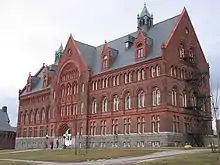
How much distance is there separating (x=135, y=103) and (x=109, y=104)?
6.87 meters

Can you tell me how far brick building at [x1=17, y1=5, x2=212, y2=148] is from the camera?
168 feet

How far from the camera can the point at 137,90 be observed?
179ft

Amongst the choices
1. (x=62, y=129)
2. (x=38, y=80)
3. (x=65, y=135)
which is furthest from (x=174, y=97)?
(x=38, y=80)

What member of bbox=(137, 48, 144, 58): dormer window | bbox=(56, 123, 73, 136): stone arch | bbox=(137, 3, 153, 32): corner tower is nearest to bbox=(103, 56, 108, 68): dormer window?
bbox=(137, 48, 144, 58): dormer window

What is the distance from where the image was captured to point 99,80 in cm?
6306

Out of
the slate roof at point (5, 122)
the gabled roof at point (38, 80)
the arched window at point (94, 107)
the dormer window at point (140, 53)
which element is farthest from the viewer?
the slate roof at point (5, 122)

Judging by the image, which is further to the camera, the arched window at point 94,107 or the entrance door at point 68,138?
the entrance door at point 68,138

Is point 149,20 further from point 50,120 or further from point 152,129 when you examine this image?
point 50,120

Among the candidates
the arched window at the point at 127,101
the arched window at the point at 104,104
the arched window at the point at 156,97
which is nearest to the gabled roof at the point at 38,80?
the arched window at the point at 104,104

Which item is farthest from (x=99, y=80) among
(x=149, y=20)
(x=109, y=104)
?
(x=149, y=20)

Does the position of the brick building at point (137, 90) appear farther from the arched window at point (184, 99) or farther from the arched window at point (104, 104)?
the arched window at point (104, 104)

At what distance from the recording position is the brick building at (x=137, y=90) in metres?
51.2

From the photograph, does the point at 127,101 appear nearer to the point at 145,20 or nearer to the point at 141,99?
the point at 141,99

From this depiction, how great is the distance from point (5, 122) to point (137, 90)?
6101 centimetres
